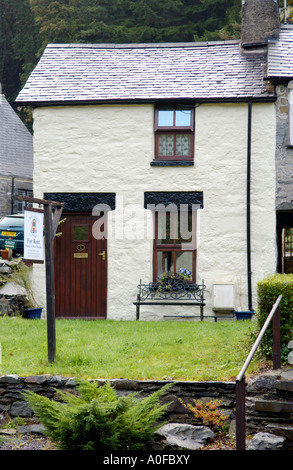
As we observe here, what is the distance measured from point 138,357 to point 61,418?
2308 millimetres

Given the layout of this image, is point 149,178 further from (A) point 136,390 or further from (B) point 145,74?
(A) point 136,390

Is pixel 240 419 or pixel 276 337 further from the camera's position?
pixel 276 337

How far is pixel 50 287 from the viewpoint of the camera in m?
8.53

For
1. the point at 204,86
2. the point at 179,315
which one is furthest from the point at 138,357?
the point at 204,86

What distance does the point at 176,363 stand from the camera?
26.8 ft

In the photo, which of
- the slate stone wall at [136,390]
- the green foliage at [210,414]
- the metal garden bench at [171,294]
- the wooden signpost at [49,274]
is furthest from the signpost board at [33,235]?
the metal garden bench at [171,294]

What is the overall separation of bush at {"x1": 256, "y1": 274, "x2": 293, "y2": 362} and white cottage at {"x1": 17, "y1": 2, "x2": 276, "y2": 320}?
202 inches

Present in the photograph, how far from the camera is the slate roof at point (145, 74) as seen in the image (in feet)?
44.7

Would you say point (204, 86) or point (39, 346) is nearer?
point (39, 346)

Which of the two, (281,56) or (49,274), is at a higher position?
(281,56)

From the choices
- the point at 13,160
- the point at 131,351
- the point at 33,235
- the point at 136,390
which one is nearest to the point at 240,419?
the point at 136,390

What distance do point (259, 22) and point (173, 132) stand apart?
12.2 feet

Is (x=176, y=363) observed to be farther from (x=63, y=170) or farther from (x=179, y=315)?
(x=63, y=170)

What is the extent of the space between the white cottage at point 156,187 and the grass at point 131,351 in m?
1.99
